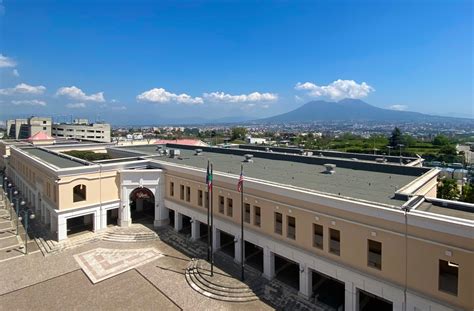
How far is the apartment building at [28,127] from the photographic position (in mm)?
130700

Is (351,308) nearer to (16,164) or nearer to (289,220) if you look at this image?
(289,220)

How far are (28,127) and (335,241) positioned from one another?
158744mm

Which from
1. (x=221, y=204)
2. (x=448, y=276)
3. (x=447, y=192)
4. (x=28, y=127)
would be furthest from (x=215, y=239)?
(x=28, y=127)

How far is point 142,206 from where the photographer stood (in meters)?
40.6

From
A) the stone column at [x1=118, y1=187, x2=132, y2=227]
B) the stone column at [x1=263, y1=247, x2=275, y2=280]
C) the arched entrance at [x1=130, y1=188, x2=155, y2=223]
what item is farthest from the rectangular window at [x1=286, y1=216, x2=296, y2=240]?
the stone column at [x1=118, y1=187, x2=132, y2=227]

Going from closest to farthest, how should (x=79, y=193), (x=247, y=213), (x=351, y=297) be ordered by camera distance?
(x=351, y=297) < (x=247, y=213) < (x=79, y=193)

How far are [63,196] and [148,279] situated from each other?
14.1 metres

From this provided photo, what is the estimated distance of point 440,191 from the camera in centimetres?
3759

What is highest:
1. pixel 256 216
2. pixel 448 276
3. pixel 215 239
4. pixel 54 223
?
pixel 256 216

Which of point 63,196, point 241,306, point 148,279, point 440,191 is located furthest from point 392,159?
point 63,196

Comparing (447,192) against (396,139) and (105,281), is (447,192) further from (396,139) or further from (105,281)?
(396,139)

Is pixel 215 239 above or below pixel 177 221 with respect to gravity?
below

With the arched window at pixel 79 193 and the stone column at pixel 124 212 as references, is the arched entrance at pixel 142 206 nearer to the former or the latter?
the stone column at pixel 124 212

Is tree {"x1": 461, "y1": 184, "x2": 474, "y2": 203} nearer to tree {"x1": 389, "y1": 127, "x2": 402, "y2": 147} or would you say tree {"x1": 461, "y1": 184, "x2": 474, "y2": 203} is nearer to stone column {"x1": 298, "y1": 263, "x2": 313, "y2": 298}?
stone column {"x1": 298, "y1": 263, "x2": 313, "y2": 298}
